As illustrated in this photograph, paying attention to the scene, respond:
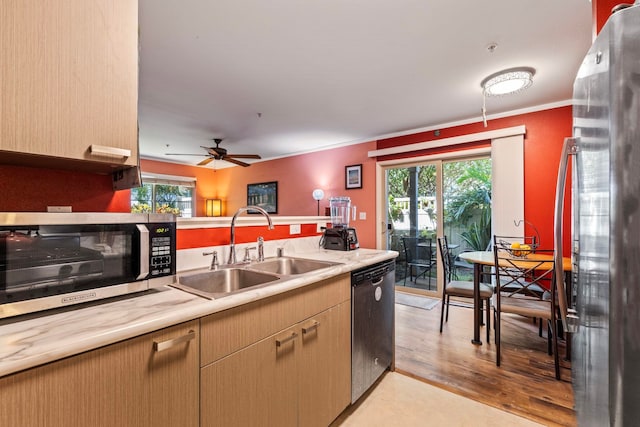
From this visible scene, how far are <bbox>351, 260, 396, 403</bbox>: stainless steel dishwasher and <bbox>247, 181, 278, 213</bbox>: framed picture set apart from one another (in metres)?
4.23

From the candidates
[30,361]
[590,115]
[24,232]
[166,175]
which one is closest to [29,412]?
[30,361]

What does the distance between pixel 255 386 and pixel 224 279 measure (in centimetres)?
63

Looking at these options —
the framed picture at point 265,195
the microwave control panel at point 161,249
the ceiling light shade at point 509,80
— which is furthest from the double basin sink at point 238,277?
the framed picture at point 265,195

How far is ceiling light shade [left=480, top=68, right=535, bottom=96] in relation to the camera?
2400mm

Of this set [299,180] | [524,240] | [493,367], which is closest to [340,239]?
[493,367]

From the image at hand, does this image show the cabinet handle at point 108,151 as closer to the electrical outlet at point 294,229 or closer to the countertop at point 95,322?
the countertop at point 95,322

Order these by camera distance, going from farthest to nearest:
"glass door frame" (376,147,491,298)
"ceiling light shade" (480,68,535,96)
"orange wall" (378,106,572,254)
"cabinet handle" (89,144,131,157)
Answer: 1. "glass door frame" (376,147,491,298)
2. "orange wall" (378,106,572,254)
3. "ceiling light shade" (480,68,535,96)
4. "cabinet handle" (89,144,131,157)

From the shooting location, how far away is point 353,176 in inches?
187

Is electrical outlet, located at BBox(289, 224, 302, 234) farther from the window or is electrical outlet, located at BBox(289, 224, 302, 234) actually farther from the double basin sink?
the window

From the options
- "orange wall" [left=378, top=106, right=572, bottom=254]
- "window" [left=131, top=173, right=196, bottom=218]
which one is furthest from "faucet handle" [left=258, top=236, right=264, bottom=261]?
"window" [left=131, top=173, right=196, bottom=218]

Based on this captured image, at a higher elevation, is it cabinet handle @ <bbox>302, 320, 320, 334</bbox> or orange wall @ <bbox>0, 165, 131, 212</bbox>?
orange wall @ <bbox>0, 165, 131, 212</bbox>

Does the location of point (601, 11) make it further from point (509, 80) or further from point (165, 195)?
point (165, 195)

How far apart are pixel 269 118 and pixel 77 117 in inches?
117

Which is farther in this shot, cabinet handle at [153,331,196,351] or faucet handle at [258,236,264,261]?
faucet handle at [258,236,264,261]
